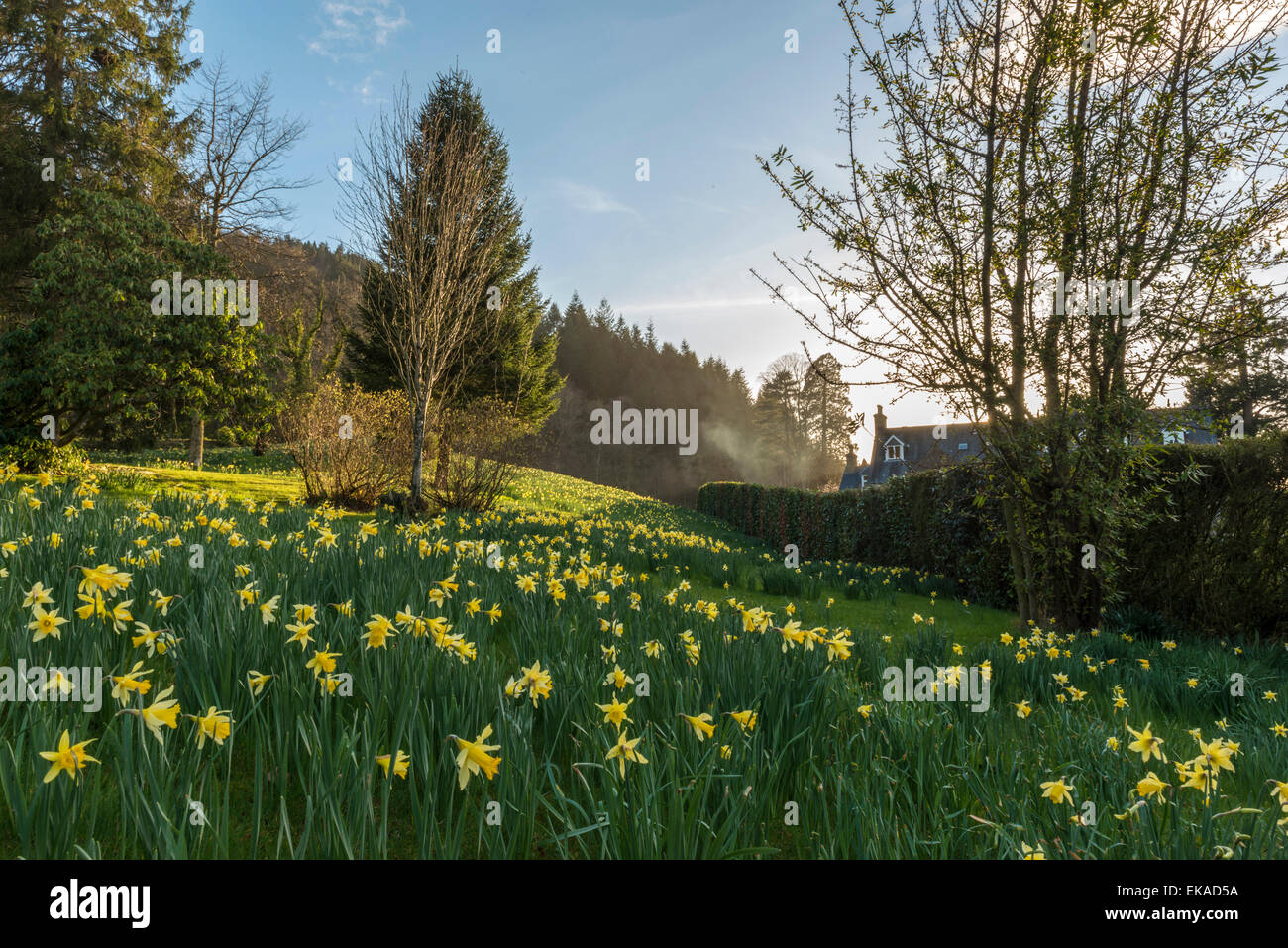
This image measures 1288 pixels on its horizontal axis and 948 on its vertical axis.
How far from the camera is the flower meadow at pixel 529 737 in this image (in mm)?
1235

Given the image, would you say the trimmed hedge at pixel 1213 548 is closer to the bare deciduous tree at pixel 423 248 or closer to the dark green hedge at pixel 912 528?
the dark green hedge at pixel 912 528

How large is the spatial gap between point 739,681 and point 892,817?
782 mm

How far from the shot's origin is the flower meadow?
1235 millimetres

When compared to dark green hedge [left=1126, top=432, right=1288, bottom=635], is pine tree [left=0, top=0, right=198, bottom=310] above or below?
above

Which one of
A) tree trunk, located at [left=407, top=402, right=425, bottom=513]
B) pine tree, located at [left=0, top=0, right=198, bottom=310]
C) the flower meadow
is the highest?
pine tree, located at [left=0, top=0, right=198, bottom=310]

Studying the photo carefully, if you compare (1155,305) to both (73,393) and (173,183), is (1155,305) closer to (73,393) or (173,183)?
(73,393)

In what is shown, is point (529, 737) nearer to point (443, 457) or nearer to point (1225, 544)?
point (1225, 544)

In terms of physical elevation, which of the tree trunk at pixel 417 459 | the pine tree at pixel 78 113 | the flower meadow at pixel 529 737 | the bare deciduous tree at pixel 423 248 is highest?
the pine tree at pixel 78 113

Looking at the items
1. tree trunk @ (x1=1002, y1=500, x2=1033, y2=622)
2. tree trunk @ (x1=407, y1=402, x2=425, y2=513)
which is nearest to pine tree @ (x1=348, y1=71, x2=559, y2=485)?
tree trunk @ (x1=407, y1=402, x2=425, y2=513)

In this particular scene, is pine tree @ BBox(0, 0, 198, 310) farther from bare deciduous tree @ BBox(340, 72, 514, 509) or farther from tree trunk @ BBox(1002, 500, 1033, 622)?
tree trunk @ BBox(1002, 500, 1033, 622)

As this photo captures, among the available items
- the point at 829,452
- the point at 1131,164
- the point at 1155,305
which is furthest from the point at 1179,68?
the point at 829,452

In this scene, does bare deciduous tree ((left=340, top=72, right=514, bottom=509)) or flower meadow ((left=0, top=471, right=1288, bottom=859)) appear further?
bare deciduous tree ((left=340, top=72, right=514, bottom=509))

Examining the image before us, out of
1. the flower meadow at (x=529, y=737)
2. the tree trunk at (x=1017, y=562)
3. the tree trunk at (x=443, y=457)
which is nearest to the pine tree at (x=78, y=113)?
the tree trunk at (x=443, y=457)
